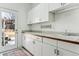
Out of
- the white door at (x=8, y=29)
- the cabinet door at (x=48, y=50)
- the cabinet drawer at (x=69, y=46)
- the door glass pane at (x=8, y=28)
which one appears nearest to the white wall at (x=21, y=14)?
the white door at (x=8, y=29)

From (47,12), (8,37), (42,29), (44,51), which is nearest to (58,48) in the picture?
(44,51)

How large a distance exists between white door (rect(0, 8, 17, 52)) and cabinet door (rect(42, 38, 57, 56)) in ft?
6.97

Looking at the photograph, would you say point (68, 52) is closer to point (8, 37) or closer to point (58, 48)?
point (58, 48)

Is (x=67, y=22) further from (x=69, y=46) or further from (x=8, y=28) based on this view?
(x=8, y=28)

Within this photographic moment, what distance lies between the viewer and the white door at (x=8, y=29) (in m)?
3.39

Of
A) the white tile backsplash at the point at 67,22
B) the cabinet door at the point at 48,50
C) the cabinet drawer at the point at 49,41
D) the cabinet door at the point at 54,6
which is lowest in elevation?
the cabinet door at the point at 48,50

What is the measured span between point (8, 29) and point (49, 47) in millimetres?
2434

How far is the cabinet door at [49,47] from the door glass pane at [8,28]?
2.13m

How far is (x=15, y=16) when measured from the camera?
3828 millimetres

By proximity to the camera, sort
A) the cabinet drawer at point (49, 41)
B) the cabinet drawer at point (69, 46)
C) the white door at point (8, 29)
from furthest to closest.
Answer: the white door at point (8, 29), the cabinet drawer at point (49, 41), the cabinet drawer at point (69, 46)

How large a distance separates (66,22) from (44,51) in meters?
1.01

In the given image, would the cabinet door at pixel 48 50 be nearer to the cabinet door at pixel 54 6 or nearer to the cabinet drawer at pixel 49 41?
the cabinet drawer at pixel 49 41

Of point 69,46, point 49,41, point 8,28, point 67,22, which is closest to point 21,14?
point 8,28

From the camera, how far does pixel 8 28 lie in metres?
3.59
